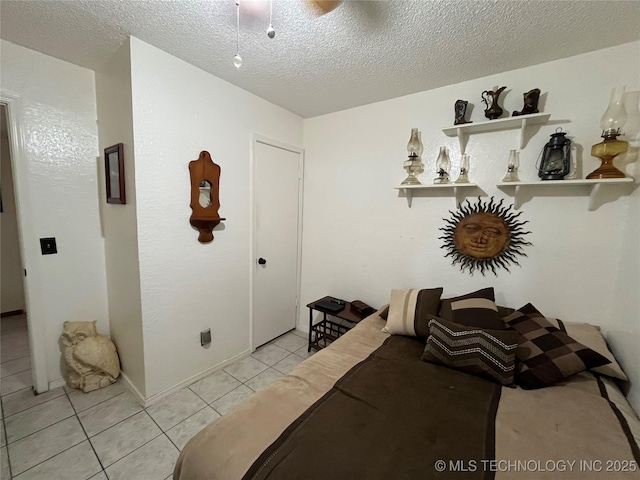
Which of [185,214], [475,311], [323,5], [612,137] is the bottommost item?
[475,311]

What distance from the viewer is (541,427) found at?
1.04m

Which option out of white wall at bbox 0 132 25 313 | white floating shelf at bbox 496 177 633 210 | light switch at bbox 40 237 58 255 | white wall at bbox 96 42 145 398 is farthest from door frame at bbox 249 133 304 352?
white wall at bbox 0 132 25 313

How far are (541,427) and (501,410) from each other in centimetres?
13

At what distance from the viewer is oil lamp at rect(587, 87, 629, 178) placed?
1467 millimetres

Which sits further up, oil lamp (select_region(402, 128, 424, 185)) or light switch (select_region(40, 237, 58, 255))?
oil lamp (select_region(402, 128, 424, 185))

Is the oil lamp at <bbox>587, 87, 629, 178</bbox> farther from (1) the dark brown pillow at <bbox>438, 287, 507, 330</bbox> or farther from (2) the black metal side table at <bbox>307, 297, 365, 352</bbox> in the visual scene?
(2) the black metal side table at <bbox>307, 297, 365, 352</bbox>

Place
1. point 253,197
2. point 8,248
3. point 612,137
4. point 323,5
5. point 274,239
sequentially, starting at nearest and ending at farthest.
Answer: point 323,5, point 612,137, point 253,197, point 274,239, point 8,248

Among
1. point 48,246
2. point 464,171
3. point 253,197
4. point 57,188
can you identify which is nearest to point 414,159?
point 464,171

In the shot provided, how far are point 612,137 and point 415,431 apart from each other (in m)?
1.93

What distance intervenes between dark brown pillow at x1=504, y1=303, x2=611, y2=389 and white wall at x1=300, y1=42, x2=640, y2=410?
25cm

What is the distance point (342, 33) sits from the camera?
4.88ft

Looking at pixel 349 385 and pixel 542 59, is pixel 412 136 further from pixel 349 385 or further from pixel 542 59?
pixel 349 385

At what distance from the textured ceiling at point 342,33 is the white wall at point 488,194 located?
0.64 feet

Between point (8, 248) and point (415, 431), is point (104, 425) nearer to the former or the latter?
point (415, 431)
